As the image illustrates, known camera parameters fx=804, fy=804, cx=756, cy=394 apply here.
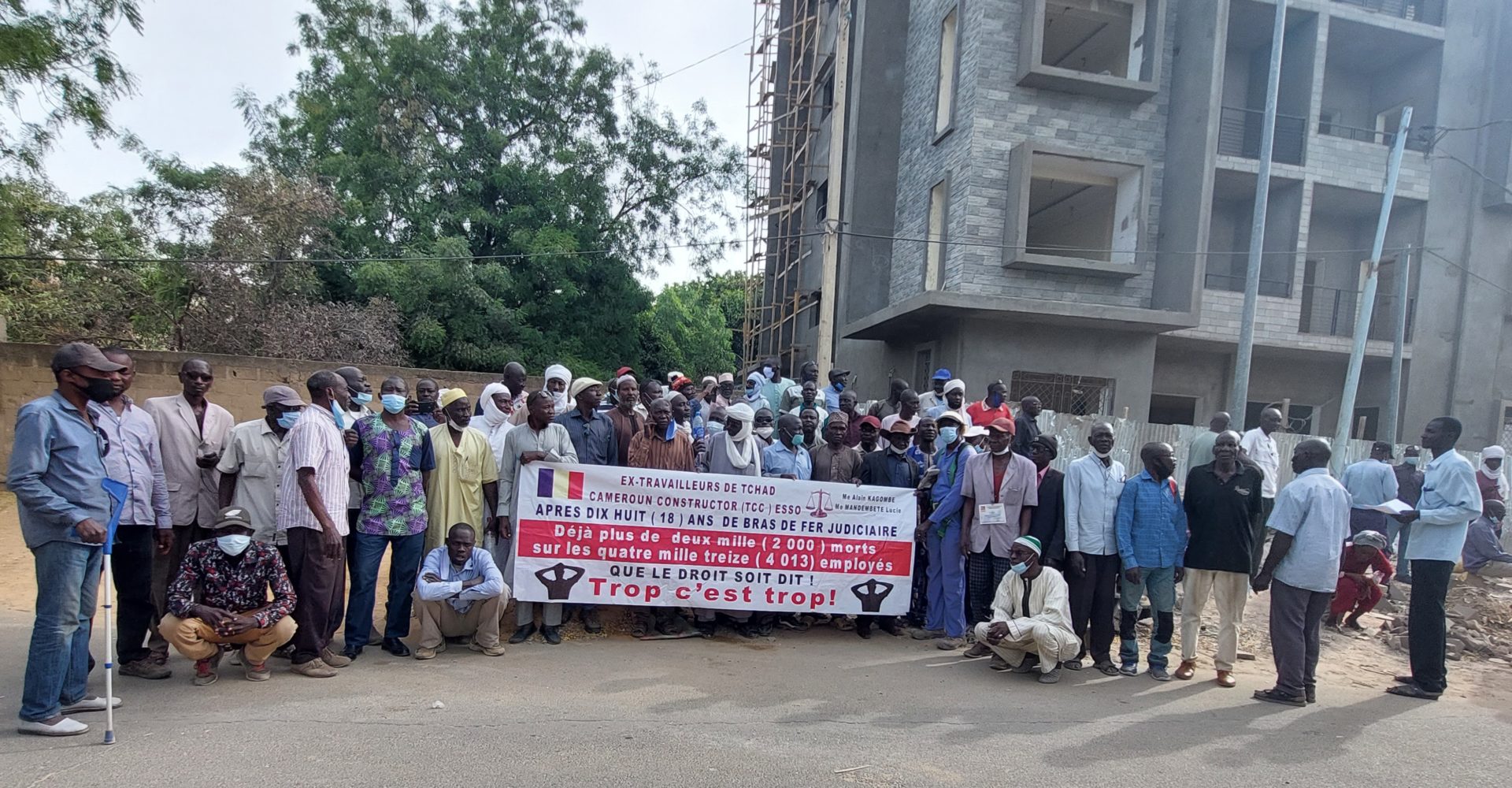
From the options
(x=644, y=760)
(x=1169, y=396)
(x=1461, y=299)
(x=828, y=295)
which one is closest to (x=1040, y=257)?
(x=828, y=295)

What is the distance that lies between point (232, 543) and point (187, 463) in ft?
2.55

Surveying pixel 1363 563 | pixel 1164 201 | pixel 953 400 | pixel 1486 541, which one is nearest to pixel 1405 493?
pixel 1486 541

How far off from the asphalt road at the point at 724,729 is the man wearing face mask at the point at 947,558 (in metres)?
0.66

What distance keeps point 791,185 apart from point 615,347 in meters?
6.85

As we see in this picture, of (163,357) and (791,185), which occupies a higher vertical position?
(791,185)

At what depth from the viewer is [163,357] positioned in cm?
1220

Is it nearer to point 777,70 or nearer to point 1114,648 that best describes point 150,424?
point 1114,648

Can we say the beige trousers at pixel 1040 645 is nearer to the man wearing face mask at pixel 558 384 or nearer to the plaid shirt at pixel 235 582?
the man wearing face mask at pixel 558 384

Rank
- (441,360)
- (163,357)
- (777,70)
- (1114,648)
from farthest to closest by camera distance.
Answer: (777,70)
(441,360)
(163,357)
(1114,648)

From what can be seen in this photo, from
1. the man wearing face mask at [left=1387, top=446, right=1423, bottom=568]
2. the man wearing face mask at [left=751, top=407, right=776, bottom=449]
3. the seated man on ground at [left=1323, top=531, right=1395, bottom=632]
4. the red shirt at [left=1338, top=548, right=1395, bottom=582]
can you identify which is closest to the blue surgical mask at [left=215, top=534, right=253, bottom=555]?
the man wearing face mask at [left=751, top=407, right=776, bottom=449]

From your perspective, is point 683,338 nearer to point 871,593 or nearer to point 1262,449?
point 1262,449

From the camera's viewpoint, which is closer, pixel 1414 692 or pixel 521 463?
pixel 1414 692

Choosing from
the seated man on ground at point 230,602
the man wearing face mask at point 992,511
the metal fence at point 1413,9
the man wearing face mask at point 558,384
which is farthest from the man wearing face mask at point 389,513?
the metal fence at point 1413,9

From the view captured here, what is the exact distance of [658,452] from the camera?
259 inches
